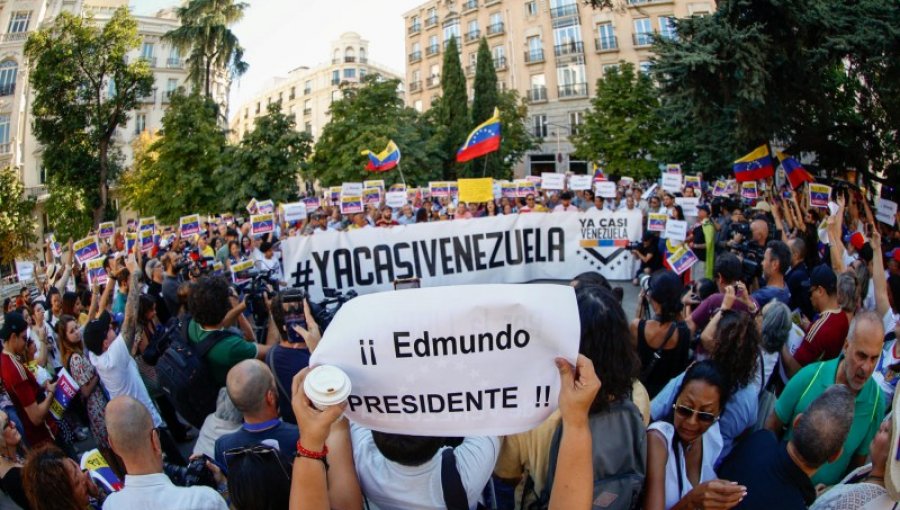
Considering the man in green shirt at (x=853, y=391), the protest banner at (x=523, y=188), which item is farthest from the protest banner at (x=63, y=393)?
the protest banner at (x=523, y=188)

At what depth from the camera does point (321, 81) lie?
277 feet

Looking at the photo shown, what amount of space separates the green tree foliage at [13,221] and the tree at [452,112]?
24.1 meters

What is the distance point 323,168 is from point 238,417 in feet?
103

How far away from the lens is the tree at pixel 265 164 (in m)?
27.1

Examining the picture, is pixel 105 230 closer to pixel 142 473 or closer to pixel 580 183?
pixel 580 183

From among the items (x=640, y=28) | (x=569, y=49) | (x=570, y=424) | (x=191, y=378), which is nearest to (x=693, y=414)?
(x=570, y=424)

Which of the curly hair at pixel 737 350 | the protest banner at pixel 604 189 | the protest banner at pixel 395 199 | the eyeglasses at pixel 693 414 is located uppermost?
the protest banner at pixel 395 199

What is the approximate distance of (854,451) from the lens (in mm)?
3219

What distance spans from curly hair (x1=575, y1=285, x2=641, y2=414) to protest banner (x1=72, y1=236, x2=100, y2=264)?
7.93 metres

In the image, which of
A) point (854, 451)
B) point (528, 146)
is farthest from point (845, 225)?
point (528, 146)

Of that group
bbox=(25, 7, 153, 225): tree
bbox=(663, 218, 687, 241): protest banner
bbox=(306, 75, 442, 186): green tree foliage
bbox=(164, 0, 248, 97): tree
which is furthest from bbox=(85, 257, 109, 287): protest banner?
bbox=(164, 0, 248, 97): tree

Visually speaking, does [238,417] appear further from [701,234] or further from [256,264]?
[701,234]

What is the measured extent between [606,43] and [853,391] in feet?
154

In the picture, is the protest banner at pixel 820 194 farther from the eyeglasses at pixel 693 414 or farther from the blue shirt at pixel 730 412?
the eyeglasses at pixel 693 414
